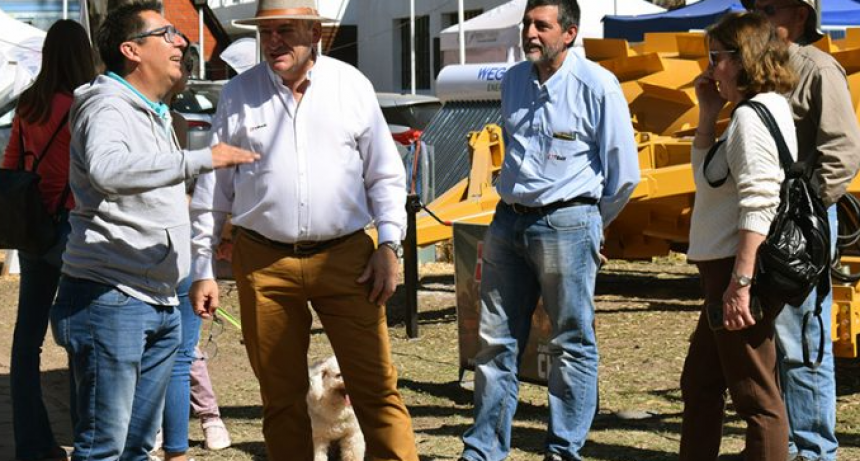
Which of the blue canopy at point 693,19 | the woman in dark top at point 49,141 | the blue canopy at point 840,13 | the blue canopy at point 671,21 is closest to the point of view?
the woman in dark top at point 49,141

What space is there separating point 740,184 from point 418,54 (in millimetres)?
31356

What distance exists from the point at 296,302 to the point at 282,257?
19cm

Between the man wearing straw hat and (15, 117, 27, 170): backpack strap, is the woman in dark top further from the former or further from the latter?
the man wearing straw hat

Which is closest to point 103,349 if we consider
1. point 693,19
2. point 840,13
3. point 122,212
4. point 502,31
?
point 122,212

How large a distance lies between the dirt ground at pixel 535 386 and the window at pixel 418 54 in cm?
2290

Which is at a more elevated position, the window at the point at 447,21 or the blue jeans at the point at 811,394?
the window at the point at 447,21

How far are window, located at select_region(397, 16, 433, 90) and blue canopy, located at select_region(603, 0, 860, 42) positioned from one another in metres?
16.6

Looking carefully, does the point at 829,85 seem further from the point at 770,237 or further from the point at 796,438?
the point at 796,438

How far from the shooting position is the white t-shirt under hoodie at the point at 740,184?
499cm

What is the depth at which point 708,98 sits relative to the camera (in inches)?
212

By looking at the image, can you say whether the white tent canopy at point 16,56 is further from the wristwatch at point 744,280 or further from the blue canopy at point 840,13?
the wristwatch at point 744,280

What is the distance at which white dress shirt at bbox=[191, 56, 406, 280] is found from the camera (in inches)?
206

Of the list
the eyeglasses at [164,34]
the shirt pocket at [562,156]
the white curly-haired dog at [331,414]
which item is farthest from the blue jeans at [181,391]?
the shirt pocket at [562,156]

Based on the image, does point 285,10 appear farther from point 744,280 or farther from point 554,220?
point 744,280
